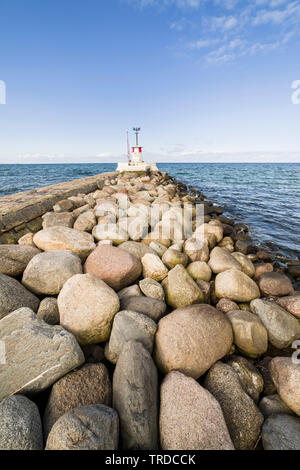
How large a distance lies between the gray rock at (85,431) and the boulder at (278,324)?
2176mm

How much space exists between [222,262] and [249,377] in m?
1.78

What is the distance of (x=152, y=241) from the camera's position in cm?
403

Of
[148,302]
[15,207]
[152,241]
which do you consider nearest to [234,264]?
[152,241]

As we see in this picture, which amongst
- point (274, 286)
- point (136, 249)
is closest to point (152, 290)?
point (136, 249)

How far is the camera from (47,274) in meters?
2.58

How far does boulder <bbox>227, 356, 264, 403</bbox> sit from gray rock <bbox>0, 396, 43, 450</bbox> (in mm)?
1796

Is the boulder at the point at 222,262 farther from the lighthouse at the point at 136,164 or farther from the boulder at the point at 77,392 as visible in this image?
the lighthouse at the point at 136,164

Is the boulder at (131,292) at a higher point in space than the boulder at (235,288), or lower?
higher

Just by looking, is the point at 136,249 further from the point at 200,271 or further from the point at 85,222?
the point at 85,222

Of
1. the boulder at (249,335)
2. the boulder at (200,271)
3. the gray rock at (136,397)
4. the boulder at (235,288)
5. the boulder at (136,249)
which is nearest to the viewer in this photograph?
the gray rock at (136,397)

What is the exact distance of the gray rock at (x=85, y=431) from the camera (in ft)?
3.84

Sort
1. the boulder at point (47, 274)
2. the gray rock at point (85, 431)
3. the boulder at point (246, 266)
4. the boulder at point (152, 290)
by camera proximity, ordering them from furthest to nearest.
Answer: the boulder at point (246, 266)
the boulder at point (152, 290)
the boulder at point (47, 274)
the gray rock at point (85, 431)

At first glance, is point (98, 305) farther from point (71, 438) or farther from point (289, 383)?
point (289, 383)

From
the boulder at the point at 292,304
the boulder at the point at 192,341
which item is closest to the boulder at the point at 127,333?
the boulder at the point at 192,341
